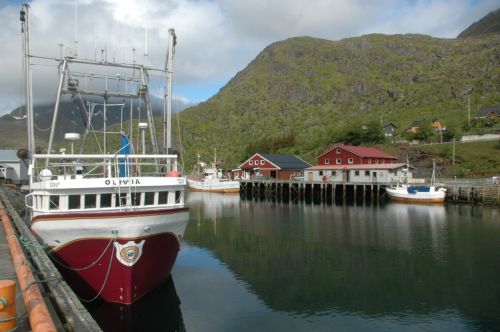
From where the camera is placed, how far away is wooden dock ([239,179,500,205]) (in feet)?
176

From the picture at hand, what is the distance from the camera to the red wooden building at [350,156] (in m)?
70.6

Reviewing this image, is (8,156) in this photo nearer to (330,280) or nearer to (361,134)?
(361,134)

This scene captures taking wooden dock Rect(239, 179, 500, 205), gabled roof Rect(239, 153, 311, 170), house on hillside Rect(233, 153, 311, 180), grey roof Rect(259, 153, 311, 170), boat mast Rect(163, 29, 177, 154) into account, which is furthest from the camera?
grey roof Rect(259, 153, 311, 170)

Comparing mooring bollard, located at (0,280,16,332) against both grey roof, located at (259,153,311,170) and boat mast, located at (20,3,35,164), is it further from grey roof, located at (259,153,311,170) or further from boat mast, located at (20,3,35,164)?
grey roof, located at (259,153,311,170)

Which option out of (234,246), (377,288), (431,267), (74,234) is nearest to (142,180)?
(74,234)

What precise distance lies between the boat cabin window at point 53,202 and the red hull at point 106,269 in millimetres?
1669

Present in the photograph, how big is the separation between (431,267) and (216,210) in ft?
107

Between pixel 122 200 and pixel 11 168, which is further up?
pixel 11 168

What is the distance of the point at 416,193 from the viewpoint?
56.6 metres

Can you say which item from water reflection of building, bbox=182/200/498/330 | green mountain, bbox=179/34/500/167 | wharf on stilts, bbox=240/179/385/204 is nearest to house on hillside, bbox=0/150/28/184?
wharf on stilts, bbox=240/179/385/204

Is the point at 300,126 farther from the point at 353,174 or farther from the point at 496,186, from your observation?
the point at 496,186

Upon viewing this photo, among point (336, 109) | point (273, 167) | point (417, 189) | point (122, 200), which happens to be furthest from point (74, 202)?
point (336, 109)

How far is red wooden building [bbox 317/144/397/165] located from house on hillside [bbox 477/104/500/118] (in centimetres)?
4273

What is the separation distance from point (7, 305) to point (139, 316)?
10.4 m
